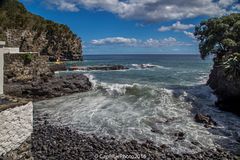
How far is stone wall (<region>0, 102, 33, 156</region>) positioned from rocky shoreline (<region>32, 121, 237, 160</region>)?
2.81 m

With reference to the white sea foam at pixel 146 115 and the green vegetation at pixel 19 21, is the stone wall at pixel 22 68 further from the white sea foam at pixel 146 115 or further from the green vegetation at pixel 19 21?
the green vegetation at pixel 19 21

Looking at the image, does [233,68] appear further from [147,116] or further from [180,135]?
[180,135]

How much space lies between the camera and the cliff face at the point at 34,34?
48875mm

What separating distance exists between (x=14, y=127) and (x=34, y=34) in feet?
181

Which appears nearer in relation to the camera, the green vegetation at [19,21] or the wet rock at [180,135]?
the wet rock at [180,135]

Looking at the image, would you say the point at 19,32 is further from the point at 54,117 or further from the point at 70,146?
the point at 70,146

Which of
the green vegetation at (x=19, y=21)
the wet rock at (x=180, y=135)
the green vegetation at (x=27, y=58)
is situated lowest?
the wet rock at (x=180, y=135)

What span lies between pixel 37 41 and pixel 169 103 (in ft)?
162

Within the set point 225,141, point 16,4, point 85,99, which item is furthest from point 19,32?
point 225,141

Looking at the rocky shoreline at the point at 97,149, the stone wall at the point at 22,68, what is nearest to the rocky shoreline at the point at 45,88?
the stone wall at the point at 22,68

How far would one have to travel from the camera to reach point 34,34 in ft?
191

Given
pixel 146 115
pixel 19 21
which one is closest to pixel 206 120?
pixel 146 115

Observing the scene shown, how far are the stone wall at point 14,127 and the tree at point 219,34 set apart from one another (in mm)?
23767

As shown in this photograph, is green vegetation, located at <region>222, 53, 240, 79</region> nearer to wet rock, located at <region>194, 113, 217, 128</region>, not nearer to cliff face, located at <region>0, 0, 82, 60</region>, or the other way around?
wet rock, located at <region>194, 113, 217, 128</region>
